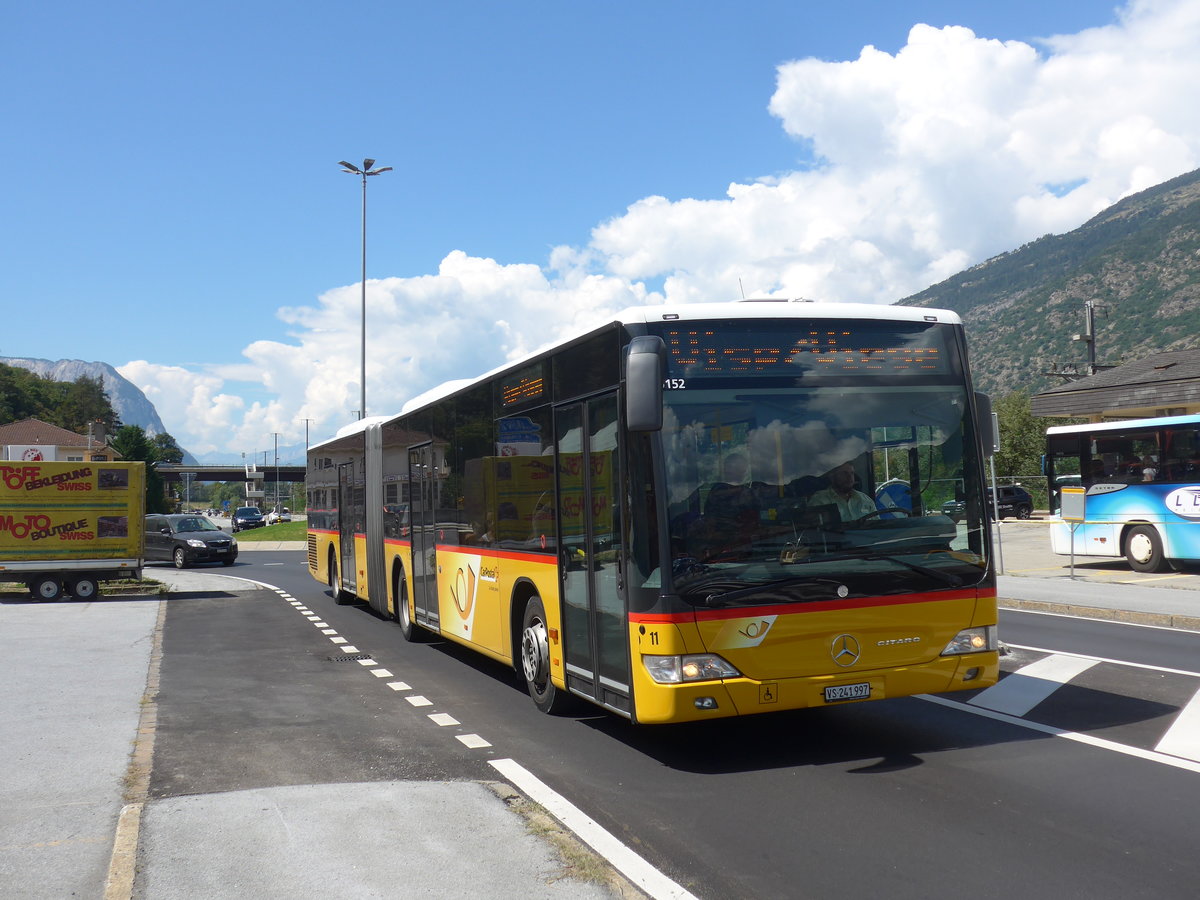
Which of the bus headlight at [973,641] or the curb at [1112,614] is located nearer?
the bus headlight at [973,641]

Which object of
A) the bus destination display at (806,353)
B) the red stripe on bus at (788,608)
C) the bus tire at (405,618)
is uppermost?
the bus destination display at (806,353)

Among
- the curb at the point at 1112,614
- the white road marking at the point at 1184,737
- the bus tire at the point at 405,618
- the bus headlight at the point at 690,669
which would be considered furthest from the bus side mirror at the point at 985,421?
the bus tire at the point at 405,618

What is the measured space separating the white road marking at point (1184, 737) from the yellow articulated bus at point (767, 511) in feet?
3.94

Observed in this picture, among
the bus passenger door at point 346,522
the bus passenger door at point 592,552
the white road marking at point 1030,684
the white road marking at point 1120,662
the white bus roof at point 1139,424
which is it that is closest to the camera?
the bus passenger door at point 592,552

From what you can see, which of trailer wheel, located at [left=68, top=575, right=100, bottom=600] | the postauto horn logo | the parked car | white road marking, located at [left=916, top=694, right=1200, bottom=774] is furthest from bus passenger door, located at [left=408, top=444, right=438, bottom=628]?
the parked car

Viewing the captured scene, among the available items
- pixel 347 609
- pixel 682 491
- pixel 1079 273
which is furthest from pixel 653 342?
pixel 1079 273

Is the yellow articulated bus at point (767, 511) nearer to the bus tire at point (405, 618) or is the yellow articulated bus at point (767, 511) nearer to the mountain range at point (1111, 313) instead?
the bus tire at point (405, 618)

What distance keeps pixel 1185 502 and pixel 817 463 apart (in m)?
16.0

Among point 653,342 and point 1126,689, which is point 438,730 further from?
point 1126,689

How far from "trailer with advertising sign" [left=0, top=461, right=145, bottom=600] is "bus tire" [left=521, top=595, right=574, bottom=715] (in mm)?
16212

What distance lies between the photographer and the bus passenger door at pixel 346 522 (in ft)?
59.5

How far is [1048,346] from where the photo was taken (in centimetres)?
13762

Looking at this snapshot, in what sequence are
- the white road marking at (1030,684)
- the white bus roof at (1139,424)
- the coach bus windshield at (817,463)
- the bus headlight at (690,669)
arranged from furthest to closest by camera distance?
the white bus roof at (1139,424) < the white road marking at (1030,684) < the coach bus windshield at (817,463) < the bus headlight at (690,669)

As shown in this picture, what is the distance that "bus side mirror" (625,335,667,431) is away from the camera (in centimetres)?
646
